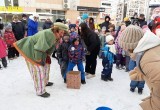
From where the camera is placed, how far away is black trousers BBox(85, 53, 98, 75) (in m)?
4.86

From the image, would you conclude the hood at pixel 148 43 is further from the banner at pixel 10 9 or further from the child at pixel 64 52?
the banner at pixel 10 9

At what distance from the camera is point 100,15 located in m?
32.0

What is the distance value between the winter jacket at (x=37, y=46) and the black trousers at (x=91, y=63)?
1586 millimetres

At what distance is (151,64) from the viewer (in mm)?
1230

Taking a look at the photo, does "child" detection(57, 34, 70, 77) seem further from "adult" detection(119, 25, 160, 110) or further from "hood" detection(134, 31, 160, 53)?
"hood" detection(134, 31, 160, 53)

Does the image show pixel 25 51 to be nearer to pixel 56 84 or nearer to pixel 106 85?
pixel 56 84

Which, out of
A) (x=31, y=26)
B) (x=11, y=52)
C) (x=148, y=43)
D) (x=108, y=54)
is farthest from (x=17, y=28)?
(x=148, y=43)

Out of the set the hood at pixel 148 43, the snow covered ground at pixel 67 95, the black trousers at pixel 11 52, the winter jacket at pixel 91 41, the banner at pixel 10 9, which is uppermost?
the banner at pixel 10 9

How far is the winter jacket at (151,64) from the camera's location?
1.21m

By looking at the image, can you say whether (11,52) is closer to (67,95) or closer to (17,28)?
(17,28)

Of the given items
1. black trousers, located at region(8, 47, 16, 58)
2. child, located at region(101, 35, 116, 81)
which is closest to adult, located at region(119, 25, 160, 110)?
child, located at region(101, 35, 116, 81)

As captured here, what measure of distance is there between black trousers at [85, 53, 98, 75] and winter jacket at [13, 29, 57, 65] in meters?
1.59

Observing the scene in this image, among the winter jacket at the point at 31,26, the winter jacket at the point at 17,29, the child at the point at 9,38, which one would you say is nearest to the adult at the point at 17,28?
the winter jacket at the point at 17,29

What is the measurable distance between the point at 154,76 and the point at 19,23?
6672mm
